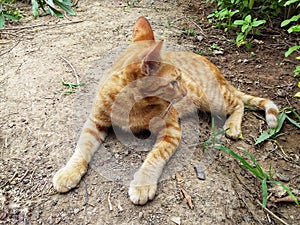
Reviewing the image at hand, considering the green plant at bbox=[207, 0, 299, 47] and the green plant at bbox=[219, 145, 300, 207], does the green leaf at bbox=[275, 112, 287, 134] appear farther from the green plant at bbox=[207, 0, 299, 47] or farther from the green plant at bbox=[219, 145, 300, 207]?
the green plant at bbox=[207, 0, 299, 47]

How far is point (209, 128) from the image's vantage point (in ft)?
8.82

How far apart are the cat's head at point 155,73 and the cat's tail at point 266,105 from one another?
0.70 metres

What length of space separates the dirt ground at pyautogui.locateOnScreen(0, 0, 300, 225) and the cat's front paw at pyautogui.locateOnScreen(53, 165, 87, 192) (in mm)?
48

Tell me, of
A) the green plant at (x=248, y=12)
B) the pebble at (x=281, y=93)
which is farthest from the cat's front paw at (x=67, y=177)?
the green plant at (x=248, y=12)

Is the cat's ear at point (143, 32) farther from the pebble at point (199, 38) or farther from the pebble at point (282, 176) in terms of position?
the pebble at point (199, 38)

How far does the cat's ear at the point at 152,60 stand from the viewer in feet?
6.46

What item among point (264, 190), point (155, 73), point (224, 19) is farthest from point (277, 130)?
point (224, 19)

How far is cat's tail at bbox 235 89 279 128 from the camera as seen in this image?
2605 mm

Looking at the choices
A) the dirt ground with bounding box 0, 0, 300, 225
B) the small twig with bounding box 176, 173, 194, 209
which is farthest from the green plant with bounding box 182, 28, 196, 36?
the small twig with bounding box 176, 173, 194, 209

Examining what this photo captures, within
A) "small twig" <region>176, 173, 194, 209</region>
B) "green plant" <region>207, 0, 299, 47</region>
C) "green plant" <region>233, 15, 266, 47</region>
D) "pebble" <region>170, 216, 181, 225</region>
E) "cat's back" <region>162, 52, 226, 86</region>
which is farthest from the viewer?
"green plant" <region>207, 0, 299, 47</region>

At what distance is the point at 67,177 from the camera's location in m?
2.00

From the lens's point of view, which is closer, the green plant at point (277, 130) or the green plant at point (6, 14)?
the green plant at point (6, 14)

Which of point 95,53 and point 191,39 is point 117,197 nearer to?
point 95,53

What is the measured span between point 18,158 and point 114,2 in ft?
12.1
